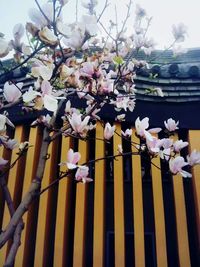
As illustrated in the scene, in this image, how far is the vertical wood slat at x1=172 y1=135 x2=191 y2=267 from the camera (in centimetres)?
228

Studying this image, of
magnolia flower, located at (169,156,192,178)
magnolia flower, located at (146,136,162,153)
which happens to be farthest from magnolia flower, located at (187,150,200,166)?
magnolia flower, located at (146,136,162,153)

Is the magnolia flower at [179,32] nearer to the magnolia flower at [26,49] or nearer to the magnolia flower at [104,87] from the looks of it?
the magnolia flower at [104,87]

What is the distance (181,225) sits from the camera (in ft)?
7.81

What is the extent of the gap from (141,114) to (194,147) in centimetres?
59

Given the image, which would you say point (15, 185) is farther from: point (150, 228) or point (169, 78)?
point (150, 228)

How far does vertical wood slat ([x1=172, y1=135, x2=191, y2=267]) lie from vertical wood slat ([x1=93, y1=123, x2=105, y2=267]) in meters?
0.64

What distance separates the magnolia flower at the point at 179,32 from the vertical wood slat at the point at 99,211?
3.54ft

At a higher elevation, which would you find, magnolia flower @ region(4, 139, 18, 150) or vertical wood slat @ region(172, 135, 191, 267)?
magnolia flower @ region(4, 139, 18, 150)

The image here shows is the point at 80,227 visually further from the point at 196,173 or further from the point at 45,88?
the point at 45,88

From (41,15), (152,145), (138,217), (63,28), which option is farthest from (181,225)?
(41,15)

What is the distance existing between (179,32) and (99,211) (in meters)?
1.67

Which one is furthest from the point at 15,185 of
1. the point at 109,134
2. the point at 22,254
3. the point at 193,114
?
the point at 193,114

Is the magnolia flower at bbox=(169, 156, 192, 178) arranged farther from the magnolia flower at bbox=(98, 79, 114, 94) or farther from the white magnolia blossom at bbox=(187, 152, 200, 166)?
the magnolia flower at bbox=(98, 79, 114, 94)

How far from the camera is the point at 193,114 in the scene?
2750 mm
